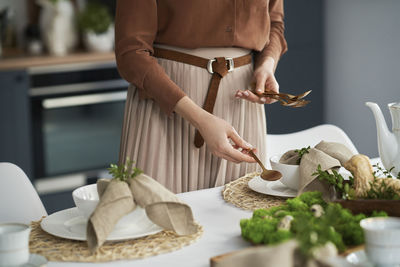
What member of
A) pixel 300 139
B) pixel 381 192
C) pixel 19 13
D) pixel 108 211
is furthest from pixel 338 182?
pixel 19 13

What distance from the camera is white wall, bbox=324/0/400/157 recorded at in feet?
11.2

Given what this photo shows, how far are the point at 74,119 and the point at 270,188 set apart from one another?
8.82 feet

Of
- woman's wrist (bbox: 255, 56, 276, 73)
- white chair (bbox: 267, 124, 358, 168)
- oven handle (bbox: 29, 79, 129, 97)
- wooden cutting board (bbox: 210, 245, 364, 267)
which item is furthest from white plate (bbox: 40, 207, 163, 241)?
oven handle (bbox: 29, 79, 129, 97)

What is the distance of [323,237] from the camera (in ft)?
3.06

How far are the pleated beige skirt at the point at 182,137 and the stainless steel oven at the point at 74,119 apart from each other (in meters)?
2.10

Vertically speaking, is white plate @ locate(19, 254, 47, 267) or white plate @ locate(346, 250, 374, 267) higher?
white plate @ locate(346, 250, 374, 267)

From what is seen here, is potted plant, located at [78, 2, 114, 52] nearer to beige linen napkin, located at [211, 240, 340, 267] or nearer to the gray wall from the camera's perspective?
the gray wall

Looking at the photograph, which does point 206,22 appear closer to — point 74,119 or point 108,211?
point 108,211

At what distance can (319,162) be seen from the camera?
1.33 m

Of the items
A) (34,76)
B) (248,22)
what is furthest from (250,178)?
(34,76)

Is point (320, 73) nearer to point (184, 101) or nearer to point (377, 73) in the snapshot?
point (377, 73)

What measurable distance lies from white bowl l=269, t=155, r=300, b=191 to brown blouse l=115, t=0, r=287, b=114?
1.18 feet

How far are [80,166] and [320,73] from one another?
1.59 m

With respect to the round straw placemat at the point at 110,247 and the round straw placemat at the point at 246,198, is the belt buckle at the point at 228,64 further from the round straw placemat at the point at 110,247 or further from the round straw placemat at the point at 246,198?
the round straw placemat at the point at 110,247
